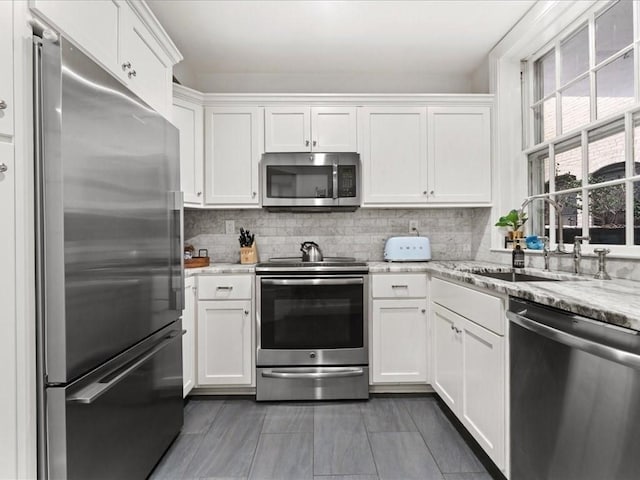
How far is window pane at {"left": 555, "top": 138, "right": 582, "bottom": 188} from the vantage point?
2.19 metres

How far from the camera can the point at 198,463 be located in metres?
1.79

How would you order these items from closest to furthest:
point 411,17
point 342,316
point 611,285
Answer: point 611,285 → point 411,17 → point 342,316

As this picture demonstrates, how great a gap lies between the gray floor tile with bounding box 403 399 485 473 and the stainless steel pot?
3.90ft

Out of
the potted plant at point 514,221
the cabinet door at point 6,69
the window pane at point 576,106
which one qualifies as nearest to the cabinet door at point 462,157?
the potted plant at point 514,221

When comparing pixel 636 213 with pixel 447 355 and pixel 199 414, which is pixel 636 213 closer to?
pixel 447 355

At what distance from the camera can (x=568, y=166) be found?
7.52ft

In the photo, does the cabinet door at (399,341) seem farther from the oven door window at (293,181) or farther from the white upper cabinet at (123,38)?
the white upper cabinet at (123,38)

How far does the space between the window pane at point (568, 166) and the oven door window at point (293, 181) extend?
5.25ft

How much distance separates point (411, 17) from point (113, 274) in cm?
228

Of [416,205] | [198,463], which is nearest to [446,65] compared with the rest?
[416,205]

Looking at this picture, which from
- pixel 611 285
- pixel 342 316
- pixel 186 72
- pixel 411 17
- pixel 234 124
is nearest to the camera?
pixel 611 285

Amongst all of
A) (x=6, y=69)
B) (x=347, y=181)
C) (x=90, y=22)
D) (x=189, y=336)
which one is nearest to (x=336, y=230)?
(x=347, y=181)

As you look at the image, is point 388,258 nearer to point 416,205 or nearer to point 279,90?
point 416,205

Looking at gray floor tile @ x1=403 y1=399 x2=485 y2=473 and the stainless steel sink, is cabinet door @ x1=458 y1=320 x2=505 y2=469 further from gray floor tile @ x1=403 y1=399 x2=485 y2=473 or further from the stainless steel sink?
the stainless steel sink
